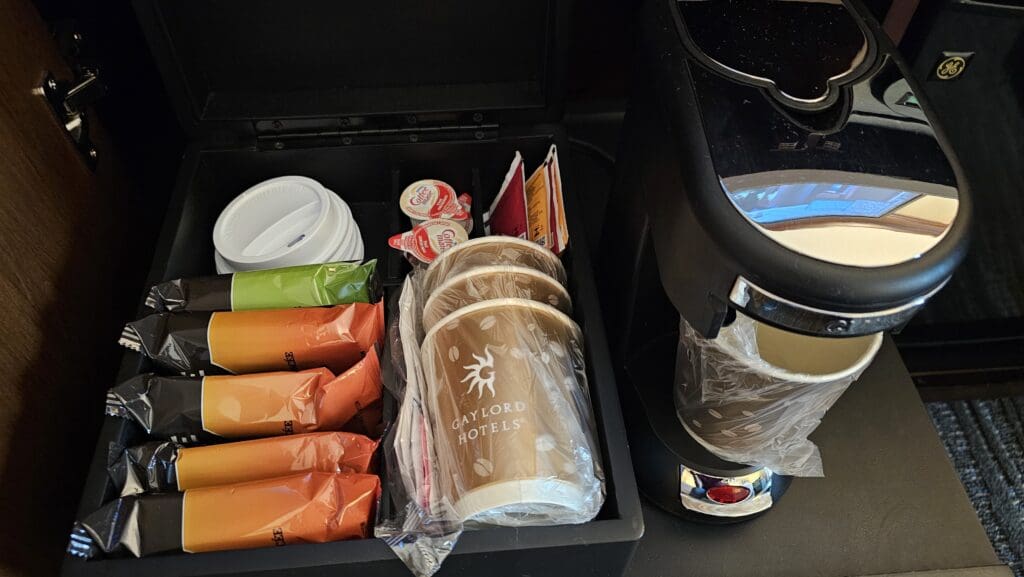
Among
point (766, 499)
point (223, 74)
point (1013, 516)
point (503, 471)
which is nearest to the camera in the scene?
point (503, 471)

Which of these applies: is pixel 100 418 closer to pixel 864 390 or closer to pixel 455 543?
pixel 455 543

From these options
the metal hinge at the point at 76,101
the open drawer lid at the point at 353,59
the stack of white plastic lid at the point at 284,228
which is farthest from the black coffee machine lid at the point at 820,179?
the metal hinge at the point at 76,101

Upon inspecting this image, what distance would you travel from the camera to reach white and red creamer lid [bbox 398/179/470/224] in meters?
0.79

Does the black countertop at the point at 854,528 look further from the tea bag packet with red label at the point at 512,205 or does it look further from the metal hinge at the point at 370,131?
the metal hinge at the point at 370,131

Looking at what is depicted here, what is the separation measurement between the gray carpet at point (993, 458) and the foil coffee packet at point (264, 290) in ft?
3.02

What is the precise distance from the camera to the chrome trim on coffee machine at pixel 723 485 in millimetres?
639

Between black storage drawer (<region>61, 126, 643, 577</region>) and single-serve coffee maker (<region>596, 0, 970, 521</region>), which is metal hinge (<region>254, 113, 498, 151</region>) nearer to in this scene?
black storage drawer (<region>61, 126, 643, 577</region>)

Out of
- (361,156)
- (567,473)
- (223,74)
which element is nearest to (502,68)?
(361,156)

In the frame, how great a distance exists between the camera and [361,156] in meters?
0.82

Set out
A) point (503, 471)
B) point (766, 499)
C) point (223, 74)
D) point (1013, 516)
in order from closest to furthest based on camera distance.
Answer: point (503, 471) < point (766, 499) < point (223, 74) < point (1013, 516)

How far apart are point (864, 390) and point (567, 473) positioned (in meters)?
0.41

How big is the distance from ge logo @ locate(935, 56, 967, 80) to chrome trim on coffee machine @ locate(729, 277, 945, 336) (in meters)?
0.41

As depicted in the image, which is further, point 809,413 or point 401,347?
point 401,347

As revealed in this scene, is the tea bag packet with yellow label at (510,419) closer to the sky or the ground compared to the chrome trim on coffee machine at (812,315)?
closer to the ground
